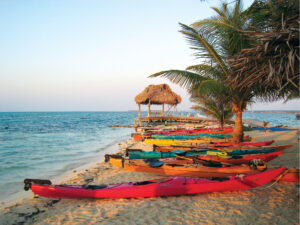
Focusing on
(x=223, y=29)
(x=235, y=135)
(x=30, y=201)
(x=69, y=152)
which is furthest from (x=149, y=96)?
(x=30, y=201)

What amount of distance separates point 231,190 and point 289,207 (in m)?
1.06

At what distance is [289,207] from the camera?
3586 millimetres

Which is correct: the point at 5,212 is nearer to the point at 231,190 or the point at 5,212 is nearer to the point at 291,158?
the point at 231,190

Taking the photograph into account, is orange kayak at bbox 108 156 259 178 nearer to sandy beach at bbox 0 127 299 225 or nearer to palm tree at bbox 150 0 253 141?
sandy beach at bbox 0 127 299 225

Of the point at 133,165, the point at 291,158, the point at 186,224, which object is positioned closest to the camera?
the point at 186,224

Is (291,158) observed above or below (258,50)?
below

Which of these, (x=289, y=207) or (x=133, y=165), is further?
(x=133, y=165)

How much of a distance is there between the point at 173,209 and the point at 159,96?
768 inches

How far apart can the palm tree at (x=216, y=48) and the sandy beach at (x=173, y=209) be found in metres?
3.13

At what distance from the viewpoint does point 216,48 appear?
7.05m

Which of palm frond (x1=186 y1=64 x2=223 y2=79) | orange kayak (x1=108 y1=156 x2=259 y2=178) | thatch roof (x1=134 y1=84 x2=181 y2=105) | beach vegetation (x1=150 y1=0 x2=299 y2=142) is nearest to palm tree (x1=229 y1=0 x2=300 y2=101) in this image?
beach vegetation (x1=150 y1=0 x2=299 y2=142)

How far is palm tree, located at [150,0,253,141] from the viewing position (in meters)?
6.15

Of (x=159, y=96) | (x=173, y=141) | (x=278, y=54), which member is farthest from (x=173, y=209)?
(x=159, y=96)

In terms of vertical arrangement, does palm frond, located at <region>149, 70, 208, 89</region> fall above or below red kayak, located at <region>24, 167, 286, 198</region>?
above
